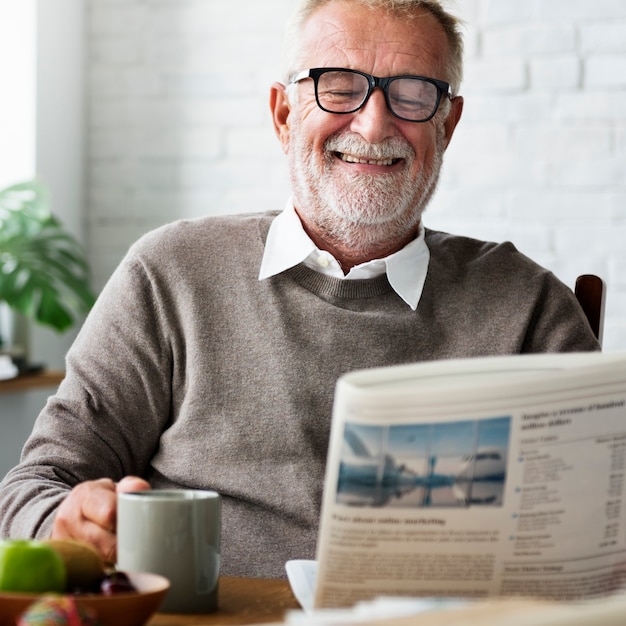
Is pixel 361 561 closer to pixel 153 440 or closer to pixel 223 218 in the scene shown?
pixel 153 440

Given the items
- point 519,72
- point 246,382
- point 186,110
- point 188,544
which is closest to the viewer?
point 188,544

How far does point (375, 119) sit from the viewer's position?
162 cm

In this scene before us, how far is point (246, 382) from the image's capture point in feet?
5.04

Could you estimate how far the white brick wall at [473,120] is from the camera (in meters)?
2.76

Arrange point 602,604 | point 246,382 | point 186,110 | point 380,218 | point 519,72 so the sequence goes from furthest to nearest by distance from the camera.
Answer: point 186,110 < point 519,72 < point 380,218 < point 246,382 < point 602,604

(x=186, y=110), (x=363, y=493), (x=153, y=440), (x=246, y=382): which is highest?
(x=186, y=110)

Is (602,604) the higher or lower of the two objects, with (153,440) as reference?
higher

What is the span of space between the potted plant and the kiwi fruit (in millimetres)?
2200

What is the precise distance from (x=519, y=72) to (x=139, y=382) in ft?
5.61

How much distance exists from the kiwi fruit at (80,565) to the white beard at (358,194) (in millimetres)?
939

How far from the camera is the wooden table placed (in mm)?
892

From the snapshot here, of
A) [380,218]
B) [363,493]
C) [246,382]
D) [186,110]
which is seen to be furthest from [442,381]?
[186,110]

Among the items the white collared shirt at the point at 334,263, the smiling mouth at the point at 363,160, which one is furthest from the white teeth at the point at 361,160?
the white collared shirt at the point at 334,263

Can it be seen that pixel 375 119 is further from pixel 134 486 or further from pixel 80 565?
pixel 80 565
